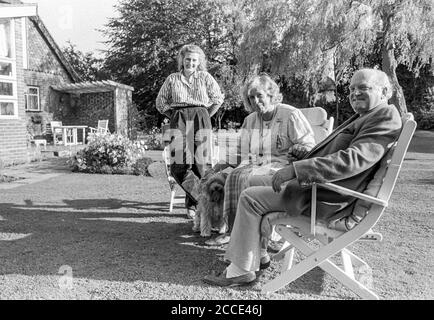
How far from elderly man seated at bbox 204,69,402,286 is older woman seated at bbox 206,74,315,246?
63 cm

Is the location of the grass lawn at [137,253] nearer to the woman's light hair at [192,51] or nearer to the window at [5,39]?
the woman's light hair at [192,51]

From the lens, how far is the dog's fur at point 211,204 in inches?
146

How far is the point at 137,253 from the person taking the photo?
3531 mm

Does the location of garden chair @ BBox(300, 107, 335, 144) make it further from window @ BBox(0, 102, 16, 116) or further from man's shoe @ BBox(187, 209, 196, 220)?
window @ BBox(0, 102, 16, 116)

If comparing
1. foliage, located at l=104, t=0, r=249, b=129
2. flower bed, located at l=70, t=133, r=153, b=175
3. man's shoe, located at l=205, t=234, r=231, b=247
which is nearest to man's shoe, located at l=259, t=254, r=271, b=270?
man's shoe, located at l=205, t=234, r=231, b=247

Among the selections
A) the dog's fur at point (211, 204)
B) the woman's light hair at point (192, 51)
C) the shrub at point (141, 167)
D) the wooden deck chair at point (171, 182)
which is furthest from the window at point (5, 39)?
the dog's fur at point (211, 204)

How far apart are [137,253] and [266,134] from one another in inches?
57.5

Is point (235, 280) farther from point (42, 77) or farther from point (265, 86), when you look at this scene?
point (42, 77)

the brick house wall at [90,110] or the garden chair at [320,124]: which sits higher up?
the brick house wall at [90,110]

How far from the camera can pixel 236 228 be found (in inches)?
107

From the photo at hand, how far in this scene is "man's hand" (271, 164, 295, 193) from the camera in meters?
2.49

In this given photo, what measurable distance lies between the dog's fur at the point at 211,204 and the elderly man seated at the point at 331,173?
97 cm

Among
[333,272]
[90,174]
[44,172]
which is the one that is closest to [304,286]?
[333,272]

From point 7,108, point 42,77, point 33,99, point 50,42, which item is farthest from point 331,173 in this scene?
point 50,42
